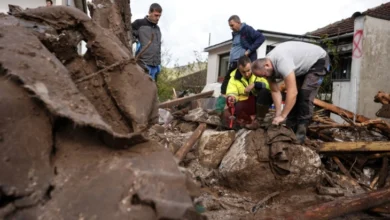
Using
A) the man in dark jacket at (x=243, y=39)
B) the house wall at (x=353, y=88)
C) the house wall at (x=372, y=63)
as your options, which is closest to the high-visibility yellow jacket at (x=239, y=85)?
the man in dark jacket at (x=243, y=39)

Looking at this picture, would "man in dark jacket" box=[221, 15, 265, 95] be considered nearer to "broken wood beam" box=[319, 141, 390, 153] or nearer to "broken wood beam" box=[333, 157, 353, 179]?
"broken wood beam" box=[319, 141, 390, 153]

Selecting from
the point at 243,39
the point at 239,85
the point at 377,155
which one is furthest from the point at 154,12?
the point at 377,155

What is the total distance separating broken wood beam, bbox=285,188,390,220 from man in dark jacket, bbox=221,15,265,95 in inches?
103

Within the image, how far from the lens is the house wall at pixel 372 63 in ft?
29.8

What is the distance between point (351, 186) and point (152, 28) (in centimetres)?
363

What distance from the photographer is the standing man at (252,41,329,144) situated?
3.98 m

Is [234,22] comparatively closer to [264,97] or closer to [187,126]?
[264,97]

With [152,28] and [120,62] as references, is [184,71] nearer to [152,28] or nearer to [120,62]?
[152,28]

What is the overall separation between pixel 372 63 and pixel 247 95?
6094 millimetres

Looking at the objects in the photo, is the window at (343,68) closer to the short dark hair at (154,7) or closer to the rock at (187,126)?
the rock at (187,126)

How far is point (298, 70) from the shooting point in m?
4.23

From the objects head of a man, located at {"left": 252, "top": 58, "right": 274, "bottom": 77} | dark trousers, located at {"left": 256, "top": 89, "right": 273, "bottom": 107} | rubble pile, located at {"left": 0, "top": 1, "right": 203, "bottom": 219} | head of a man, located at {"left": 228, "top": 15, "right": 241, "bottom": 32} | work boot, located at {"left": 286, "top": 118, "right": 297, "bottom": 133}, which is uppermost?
head of a man, located at {"left": 228, "top": 15, "right": 241, "bottom": 32}

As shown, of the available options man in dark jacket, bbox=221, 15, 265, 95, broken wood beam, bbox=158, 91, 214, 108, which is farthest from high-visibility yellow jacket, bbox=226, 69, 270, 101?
broken wood beam, bbox=158, 91, 214, 108

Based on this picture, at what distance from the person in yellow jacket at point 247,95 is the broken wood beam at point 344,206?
1.64 metres
